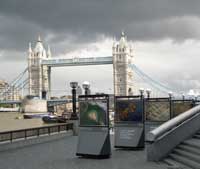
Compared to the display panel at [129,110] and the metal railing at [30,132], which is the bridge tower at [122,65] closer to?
the metal railing at [30,132]

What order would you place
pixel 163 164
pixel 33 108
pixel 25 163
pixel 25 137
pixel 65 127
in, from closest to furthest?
pixel 163 164
pixel 25 163
pixel 25 137
pixel 65 127
pixel 33 108

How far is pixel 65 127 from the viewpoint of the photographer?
2320 cm

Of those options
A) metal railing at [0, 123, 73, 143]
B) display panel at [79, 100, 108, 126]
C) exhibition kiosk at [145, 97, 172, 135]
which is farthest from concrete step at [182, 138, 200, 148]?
metal railing at [0, 123, 73, 143]

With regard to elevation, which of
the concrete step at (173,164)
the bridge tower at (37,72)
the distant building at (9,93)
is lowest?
the concrete step at (173,164)

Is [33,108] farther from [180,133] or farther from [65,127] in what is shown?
[180,133]

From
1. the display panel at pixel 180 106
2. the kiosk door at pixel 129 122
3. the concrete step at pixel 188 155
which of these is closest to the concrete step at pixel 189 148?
the concrete step at pixel 188 155

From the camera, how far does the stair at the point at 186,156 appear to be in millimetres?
10469

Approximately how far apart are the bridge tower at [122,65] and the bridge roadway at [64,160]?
10966 cm

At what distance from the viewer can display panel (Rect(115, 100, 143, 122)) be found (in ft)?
49.6

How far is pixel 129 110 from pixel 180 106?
2.60 meters

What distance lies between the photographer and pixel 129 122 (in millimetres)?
15234

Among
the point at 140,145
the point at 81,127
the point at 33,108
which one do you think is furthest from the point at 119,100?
the point at 33,108

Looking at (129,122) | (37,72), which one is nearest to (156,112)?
(129,122)

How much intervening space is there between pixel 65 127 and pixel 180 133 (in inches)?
447
